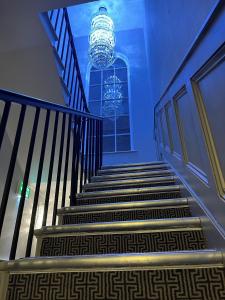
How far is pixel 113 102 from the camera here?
607cm

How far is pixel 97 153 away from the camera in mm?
3469

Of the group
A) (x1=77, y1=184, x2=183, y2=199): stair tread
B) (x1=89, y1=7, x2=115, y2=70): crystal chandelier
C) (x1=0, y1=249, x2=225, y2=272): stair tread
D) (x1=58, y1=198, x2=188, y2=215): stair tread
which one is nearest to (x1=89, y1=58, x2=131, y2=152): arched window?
(x1=89, y1=7, x2=115, y2=70): crystal chandelier

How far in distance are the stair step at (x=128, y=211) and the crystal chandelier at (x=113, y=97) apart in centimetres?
455

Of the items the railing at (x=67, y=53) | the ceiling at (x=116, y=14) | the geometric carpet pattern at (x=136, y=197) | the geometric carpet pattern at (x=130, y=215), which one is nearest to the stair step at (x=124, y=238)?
the geometric carpet pattern at (x=130, y=215)

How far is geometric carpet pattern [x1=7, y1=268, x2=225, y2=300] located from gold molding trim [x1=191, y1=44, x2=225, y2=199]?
0.33m

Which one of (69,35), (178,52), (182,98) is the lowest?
(182,98)

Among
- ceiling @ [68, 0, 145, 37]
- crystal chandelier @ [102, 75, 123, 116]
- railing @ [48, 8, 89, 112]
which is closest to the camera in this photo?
railing @ [48, 8, 89, 112]

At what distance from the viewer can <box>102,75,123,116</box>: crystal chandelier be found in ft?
20.0

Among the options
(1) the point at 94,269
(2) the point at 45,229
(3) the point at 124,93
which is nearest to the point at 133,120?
(3) the point at 124,93

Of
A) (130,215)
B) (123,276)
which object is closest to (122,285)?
(123,276)

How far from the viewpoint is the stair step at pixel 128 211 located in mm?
1593

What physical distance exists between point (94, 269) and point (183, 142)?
3.86ft

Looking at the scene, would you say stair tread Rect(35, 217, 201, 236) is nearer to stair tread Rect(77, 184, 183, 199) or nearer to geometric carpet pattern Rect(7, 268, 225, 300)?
geometric carpet pattern Rect(7, 268, 225, 300)

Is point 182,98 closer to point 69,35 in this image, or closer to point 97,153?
point 97,153
